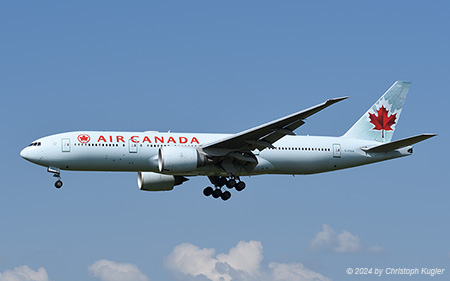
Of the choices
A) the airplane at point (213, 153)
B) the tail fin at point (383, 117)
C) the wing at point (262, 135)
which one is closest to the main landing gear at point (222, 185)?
the airplane at point (213, 153)

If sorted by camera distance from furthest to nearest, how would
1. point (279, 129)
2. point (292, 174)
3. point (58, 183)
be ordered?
point (292, 174), point (58, 183), point (279, 129)

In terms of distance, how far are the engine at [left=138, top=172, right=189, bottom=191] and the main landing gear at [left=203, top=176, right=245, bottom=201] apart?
75.3 inches

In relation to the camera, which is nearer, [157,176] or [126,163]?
[126,163]

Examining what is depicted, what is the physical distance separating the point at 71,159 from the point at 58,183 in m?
2.11

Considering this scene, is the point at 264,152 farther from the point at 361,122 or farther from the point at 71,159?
the point at 71,159

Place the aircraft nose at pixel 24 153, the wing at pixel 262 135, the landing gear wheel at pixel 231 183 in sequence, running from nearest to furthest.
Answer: the wing at pixel 262 135 → the aircraft nose at pixel 24 153 → the landing gear wheel at pixel 231 183

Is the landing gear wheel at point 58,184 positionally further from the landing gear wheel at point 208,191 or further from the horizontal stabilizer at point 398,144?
the horizontal stabilizer at point 398,144

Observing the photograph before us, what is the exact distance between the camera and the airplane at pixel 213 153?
4253 centimetres

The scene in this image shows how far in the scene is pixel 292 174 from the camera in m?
46.7

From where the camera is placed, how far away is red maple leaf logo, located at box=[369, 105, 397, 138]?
164 ft

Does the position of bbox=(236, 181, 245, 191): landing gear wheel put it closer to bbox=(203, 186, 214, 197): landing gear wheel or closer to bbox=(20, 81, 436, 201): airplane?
bbox=(20, 81, 436, 201): airplane

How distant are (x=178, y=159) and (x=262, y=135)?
4595 millimetres

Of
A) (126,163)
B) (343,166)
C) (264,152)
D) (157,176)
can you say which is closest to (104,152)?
(126,163)

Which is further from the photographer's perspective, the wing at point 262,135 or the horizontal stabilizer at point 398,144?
the horizontal stabilizer at point 398,144
